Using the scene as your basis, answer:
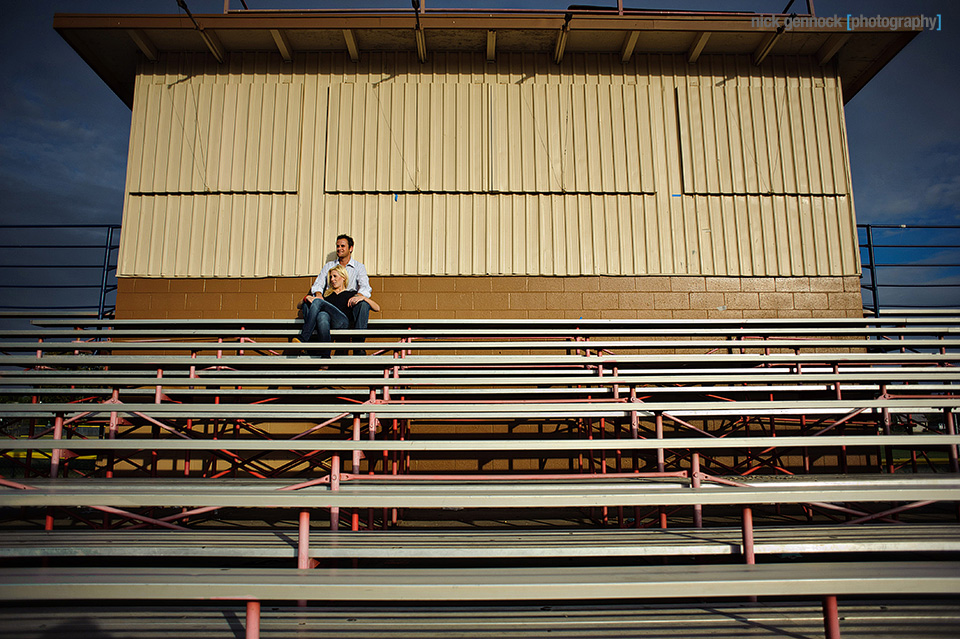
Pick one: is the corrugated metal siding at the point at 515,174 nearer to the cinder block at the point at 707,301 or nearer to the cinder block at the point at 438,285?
the cinder block at the point at 438,285

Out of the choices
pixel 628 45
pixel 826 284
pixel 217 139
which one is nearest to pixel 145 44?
pixel 217 139

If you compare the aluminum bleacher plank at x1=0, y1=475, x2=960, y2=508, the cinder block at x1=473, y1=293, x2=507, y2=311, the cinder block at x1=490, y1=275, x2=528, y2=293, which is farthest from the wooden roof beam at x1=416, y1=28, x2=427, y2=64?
the aluminum bleacher plank at x1=0, y1=475, x2=960, y2=508

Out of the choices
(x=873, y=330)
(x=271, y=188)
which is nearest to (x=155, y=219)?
(x=271, y=188)

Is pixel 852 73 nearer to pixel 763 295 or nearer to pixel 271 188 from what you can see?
pixel 763 295

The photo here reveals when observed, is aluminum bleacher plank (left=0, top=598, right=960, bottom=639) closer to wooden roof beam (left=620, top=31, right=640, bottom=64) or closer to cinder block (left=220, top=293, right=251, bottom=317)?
cinder block (left=220, top=293, right=251, bottom=317)

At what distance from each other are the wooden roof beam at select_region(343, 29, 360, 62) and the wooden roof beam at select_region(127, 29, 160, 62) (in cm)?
207

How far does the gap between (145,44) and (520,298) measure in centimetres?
474

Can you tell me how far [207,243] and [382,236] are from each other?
1815 millimetres

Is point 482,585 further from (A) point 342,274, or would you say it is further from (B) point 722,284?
(B) point 722,284

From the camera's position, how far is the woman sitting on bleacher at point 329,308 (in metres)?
3.71

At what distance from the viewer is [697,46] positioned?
16.4 feet

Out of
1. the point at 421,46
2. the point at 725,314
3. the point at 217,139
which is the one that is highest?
→ the point at 421,46

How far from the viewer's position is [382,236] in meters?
4.88

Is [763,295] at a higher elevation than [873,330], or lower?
higher
